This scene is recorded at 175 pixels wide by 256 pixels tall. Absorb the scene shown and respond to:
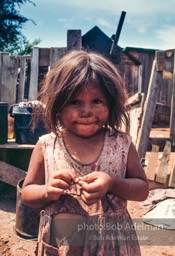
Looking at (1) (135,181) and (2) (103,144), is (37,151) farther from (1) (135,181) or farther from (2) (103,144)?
(1) (135,181)

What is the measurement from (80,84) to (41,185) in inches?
21.8

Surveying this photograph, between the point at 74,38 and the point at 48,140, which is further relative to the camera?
the point at 74,38

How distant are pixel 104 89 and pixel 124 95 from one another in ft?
0.64

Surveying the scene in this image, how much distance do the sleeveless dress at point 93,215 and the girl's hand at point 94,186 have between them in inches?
4.6

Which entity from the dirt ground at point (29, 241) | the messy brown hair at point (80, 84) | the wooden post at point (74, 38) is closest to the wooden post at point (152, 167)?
the dirt ground at point (29, 241)

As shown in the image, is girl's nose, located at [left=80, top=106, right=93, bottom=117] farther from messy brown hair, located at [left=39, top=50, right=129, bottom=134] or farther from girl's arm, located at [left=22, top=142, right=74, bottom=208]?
girl's arm, located at [left=22, top=142, right=74, bottom=208]

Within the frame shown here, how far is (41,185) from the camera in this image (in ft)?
4.91

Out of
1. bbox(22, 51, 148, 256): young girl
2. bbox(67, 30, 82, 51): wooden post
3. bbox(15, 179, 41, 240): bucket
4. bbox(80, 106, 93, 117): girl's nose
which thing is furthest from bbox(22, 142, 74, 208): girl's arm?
bbox(67, 30, 82, 51): wooden post

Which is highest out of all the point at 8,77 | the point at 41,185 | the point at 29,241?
the point at 8,77

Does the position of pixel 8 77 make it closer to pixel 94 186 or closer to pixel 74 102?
pixel 74 102

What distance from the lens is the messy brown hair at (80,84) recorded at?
57.7 inches

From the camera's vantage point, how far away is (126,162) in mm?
1533

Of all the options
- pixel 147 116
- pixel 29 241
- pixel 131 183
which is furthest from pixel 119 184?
pixel 147 116

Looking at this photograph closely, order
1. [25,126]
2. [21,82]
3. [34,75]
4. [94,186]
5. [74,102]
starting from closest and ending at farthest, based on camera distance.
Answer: [94,186] → [74,102] → [25,126] → [34,75] → [21,82]
